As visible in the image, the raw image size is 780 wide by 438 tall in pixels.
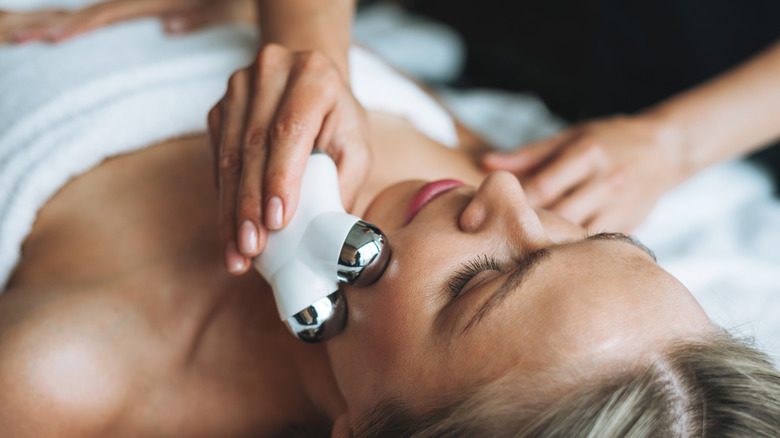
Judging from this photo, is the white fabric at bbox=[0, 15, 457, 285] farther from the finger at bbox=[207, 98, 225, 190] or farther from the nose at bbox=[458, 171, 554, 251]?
the nose at bbox=[458, 171, 554, 251]

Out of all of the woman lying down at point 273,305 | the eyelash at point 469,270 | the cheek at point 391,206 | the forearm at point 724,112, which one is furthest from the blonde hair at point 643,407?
the forearm at point 724,112

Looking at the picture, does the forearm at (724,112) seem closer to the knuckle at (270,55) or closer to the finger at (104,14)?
the knuckle at (270,55)

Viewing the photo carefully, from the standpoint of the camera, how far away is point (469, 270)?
2.25 ft

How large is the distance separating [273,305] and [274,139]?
315mm

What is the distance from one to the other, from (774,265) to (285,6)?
1059mm

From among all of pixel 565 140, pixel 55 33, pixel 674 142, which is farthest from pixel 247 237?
pixel 674 142

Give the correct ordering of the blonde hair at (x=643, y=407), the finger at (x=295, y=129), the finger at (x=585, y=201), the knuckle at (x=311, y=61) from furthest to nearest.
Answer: the finger at (x=585, y=201)
the knuckle at (x=311, y=61)
the finger at (x=295, y=129)
the blonde hair at (x=643, y=407)

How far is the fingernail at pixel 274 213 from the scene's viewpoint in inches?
26.6

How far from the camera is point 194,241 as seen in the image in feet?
3.04

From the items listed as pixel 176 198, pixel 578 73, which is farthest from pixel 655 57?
pixel 176 198

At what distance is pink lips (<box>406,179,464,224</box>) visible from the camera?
0.78 metres

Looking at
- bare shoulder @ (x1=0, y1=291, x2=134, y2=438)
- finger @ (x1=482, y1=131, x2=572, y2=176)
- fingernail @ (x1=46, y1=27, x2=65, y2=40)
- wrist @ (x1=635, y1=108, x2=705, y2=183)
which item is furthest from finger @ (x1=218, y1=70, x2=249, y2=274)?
wrist @ (x1=635, y1=108, x2=705, y2=183)

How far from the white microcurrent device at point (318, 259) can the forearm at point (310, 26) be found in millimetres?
349

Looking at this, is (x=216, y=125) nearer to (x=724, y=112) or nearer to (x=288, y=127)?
(x=288, y=127)
